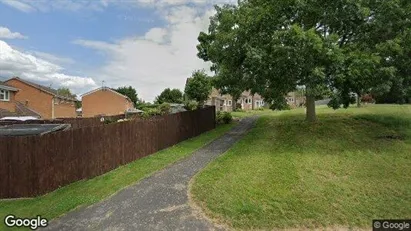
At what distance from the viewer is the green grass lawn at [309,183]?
7410 millimetres

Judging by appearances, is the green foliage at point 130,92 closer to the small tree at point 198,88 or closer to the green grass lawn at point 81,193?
the small tree at point 198,88

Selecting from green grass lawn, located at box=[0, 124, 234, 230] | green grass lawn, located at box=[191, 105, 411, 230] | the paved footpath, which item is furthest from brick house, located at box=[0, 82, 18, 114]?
the paved footpath

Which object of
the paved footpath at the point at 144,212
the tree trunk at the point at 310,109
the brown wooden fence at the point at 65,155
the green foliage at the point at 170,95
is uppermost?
the green foliage at the point at 170,95

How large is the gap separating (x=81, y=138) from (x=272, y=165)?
676cm

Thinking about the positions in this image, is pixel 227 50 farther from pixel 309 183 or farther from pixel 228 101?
pixel 228 101

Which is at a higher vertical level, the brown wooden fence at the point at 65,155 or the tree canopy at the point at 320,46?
the tree canopy at the point at 320,46

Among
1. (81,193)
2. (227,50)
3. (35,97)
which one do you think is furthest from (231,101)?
(81,193)

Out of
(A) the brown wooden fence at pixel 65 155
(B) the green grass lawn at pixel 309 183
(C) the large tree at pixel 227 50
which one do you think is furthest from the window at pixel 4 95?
(B) the green grass lawn at pixel 309 183

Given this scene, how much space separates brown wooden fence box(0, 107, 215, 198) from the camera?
940 cm

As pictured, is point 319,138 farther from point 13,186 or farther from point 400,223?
point 13,186

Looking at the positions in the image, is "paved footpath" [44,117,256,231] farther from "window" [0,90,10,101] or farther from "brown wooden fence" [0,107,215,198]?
"window" [0,90,10,101]

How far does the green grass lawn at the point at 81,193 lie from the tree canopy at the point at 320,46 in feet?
22.8

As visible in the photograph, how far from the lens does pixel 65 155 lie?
10.3 metres

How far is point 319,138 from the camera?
16.9 meters
